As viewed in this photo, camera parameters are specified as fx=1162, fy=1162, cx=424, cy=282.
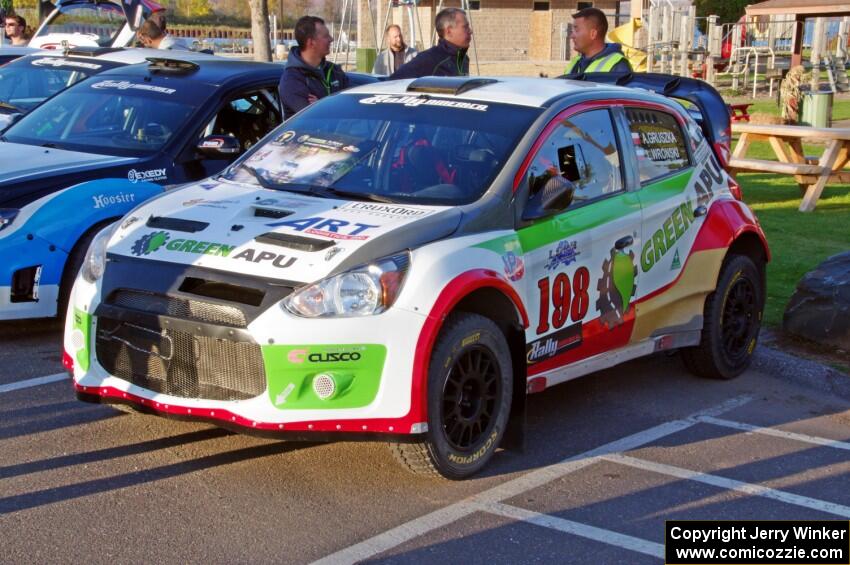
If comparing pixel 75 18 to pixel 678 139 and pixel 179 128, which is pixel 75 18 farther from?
pixel 678 139

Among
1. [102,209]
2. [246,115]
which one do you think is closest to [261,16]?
[246,115]

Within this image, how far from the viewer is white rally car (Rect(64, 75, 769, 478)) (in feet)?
15.3

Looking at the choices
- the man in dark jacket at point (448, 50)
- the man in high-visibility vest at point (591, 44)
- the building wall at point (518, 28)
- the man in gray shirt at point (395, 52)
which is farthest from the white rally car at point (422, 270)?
the building wall at point (518, 28)

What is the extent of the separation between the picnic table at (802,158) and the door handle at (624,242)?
25.1ft

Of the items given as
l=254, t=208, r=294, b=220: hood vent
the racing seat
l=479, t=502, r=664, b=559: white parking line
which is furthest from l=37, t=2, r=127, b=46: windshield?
l=479, t=502, r=664, b=559: white parking line

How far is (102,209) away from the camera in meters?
Result: 7.18

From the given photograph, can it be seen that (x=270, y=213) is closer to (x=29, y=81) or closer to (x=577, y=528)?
(x=577, y=528)

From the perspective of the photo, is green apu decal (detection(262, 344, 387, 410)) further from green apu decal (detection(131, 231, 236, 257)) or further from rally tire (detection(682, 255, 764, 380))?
rally tire (detection(682, 255, 764, 380))

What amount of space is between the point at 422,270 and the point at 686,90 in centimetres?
442

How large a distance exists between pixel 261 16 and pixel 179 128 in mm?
15392

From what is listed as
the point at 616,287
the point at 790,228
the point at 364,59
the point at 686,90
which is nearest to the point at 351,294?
the point at 616,287

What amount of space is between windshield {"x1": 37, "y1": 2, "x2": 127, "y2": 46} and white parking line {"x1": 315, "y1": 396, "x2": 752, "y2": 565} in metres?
11.7

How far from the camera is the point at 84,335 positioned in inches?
204

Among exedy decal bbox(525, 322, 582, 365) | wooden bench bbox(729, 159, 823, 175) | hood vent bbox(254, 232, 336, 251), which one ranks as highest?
hood vent bbox(254, 232, 336, 251)
